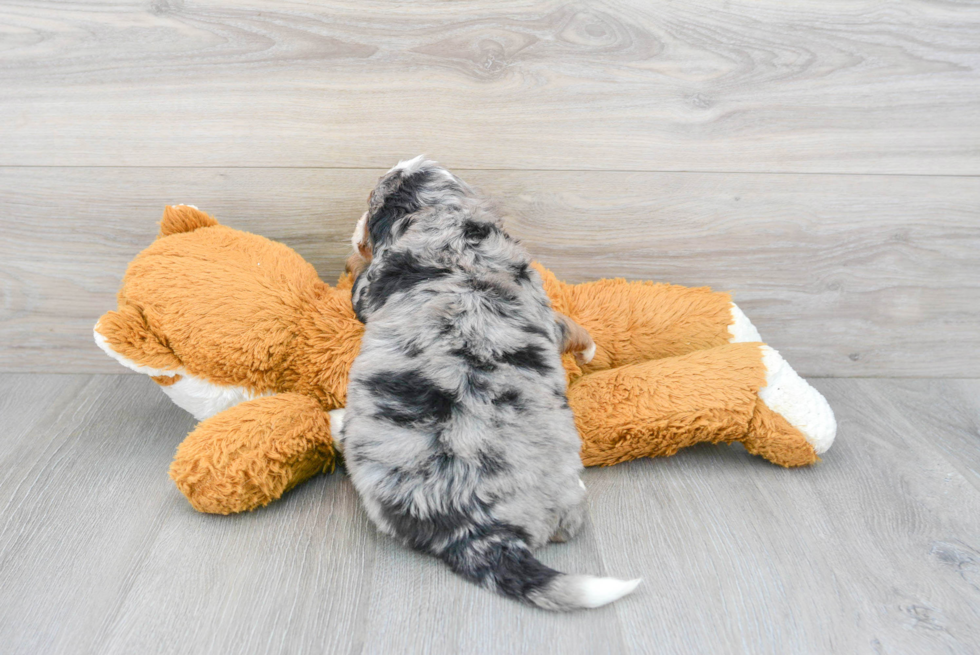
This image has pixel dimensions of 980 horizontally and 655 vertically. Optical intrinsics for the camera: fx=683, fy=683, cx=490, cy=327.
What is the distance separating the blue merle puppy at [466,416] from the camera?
1251 millimetres

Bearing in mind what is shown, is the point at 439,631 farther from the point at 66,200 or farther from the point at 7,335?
the point at 7,335

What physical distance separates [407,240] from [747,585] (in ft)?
3.22

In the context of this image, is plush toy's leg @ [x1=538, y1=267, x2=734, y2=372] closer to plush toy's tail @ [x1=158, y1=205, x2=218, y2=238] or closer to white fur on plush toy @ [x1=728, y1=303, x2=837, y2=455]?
white fur on plush toy @ [x1=728, y1=303, x2=837, y2=455]

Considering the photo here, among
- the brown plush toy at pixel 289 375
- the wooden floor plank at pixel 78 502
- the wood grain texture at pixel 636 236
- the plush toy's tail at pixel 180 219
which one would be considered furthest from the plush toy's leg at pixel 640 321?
the wooden floor plank at pixel 78 502

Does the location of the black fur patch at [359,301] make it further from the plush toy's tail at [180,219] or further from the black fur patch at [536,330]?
the plush toy's tail at [180,219]

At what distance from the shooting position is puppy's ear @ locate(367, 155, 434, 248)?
5.04 feet

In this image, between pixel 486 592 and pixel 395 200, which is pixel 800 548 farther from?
pixel 395 200

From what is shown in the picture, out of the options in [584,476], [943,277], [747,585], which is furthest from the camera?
[943,277]

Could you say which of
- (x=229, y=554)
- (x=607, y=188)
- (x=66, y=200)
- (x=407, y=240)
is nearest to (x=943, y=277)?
(x=607, y=188)

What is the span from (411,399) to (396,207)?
0.47 metres

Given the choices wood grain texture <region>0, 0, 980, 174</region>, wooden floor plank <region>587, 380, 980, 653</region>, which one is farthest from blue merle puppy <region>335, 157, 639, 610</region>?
wood grain texture <region>0, 0, 980, 174</region>

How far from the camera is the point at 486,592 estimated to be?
1284mm

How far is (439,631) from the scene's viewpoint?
1208 millimetres

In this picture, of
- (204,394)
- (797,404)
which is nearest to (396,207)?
(204,394)
